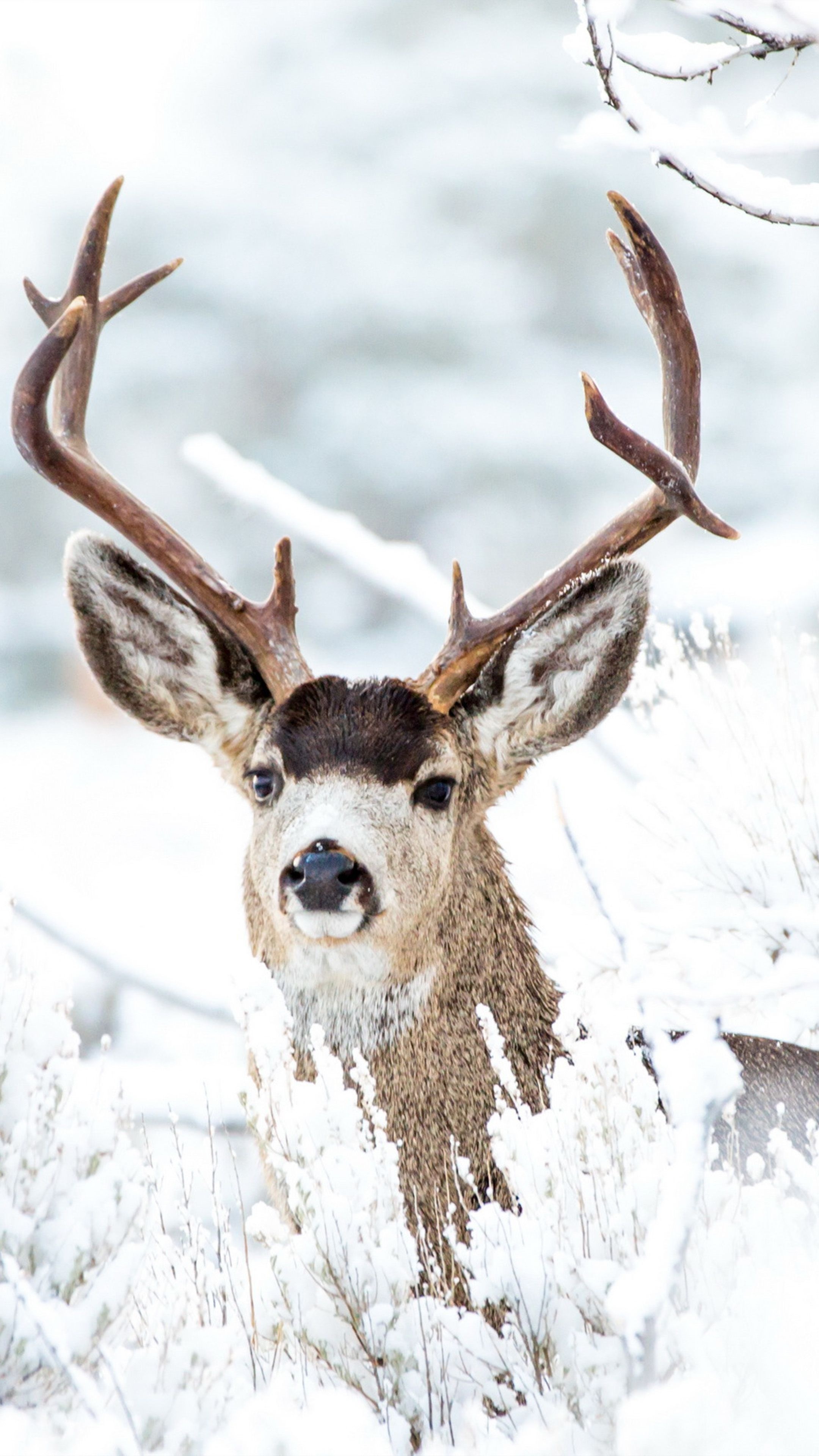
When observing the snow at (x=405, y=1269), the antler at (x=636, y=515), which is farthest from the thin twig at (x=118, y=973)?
the snow at (x=405, y=1269)

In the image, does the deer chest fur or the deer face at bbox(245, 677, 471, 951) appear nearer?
the deer face at bbox(245, 677, 471, 951)

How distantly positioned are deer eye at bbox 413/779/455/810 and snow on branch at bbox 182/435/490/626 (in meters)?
1.45

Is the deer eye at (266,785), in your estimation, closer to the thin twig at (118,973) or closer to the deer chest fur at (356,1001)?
the deer chest fur at (356,1001)

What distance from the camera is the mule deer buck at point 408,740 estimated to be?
3062mm

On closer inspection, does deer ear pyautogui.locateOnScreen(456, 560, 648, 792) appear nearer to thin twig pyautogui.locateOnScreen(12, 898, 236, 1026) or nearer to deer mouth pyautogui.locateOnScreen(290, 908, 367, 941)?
deer mouth pyautogui.locateOnScreen(290, 908, 367, 941)

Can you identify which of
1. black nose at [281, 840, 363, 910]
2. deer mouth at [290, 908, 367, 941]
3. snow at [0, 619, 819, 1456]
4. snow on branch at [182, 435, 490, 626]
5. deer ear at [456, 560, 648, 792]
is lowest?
snow at [0, 619, 819, 1456]

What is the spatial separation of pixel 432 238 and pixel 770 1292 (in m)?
28.8

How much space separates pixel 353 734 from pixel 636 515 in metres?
0.87

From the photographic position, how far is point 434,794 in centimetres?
330

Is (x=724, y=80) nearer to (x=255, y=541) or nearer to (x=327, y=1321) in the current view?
(x=255, y=541)

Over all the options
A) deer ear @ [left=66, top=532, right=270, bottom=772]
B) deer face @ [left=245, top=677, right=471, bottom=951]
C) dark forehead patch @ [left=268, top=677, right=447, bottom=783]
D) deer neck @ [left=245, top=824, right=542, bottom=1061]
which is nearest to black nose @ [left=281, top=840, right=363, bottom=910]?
deer face @ [left=245, top=677, right=471, bottom=951]

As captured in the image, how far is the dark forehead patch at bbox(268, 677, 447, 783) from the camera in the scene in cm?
321

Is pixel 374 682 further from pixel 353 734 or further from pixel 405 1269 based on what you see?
pixel 405 1269

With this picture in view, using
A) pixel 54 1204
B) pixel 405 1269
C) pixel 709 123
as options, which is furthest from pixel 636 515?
pixel 54 1204
